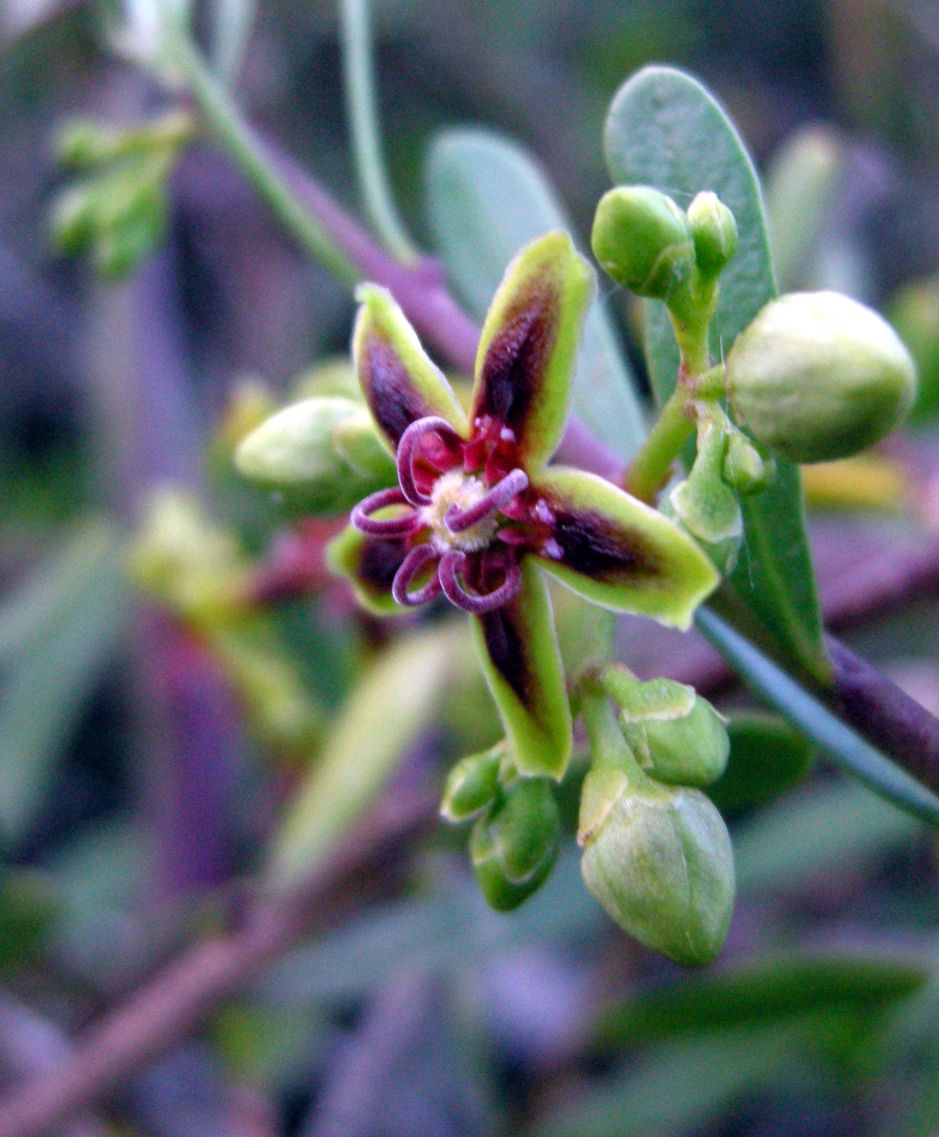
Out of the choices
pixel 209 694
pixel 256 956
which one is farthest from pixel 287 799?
pixel 256 956

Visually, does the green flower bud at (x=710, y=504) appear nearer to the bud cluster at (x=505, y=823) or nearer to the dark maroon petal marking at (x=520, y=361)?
the dark maroon petal marking at (x=520, y=361)

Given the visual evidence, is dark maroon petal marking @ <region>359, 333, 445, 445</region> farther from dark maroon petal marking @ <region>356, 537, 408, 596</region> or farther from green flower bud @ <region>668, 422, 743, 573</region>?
green flower bud @ <region>668, 422, 743, 573</region>

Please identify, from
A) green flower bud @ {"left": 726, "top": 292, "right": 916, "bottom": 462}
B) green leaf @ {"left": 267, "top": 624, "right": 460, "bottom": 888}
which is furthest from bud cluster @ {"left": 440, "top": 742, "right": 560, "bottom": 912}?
green leaf @ {"left": 267, "top": 624, "right": 460, "bottom": 888}

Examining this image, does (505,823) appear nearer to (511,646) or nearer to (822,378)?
(511,646)

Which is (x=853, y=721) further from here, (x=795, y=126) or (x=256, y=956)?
(x=795, y=126)

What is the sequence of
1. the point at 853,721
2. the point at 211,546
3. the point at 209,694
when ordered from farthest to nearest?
1. the point at 209,694
2. the point at 211,546
3. the point at 853,721
